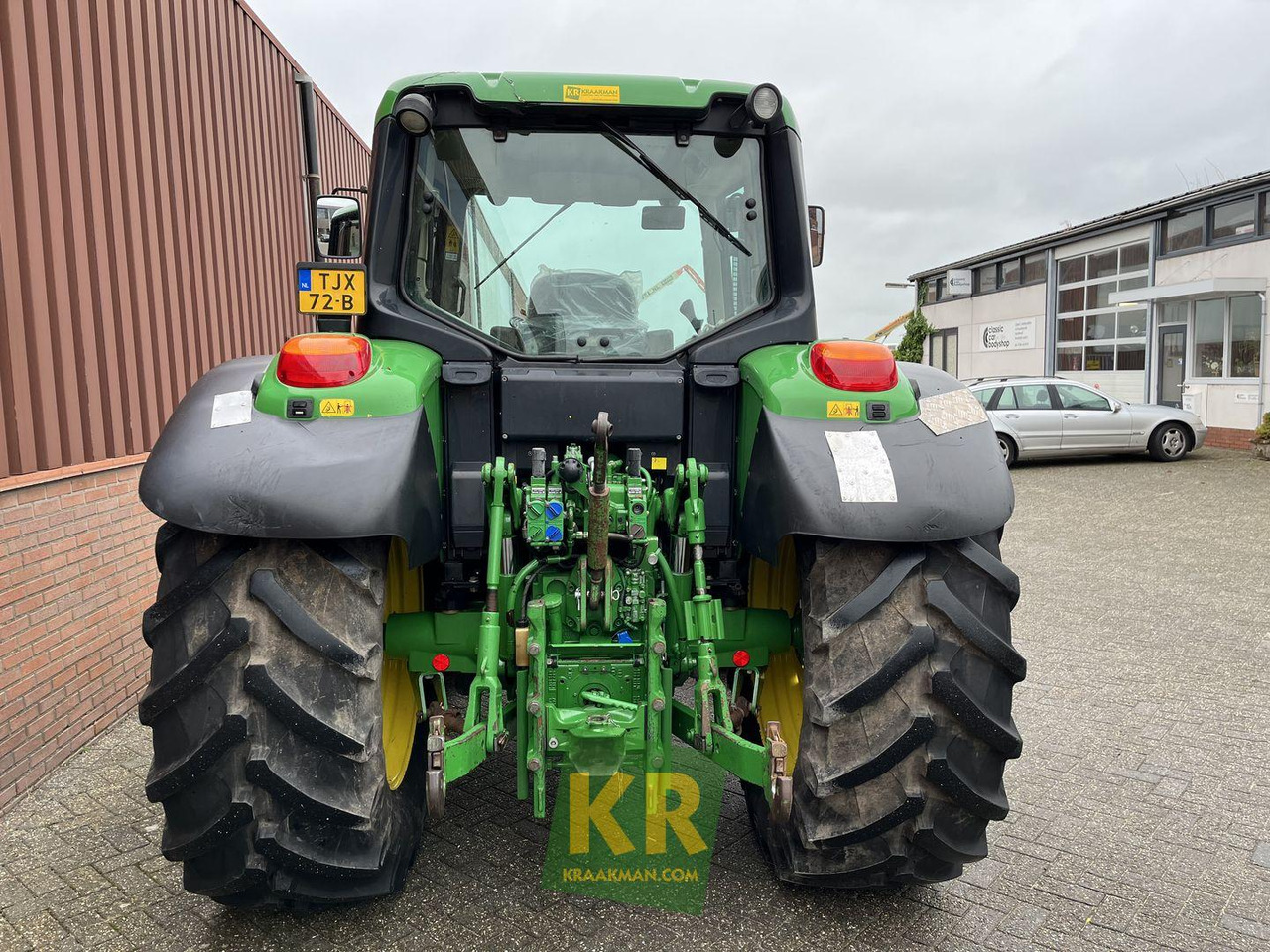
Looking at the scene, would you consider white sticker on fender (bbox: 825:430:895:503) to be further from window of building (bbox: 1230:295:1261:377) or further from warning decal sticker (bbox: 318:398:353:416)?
window of building (bbox: 1230:295:1261:377)

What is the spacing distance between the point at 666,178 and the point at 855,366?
3.19ft

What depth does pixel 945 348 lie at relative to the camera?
28.9 meters

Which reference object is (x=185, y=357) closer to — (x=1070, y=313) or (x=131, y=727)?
(x=131, y=727)

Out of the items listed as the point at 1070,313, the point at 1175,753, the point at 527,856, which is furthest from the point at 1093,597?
the point at 1070,313

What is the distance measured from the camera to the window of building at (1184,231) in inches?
727

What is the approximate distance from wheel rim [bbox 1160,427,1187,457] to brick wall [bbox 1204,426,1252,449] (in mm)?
1853

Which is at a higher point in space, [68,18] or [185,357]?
[68,18]

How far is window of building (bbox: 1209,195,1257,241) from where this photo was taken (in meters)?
17.0

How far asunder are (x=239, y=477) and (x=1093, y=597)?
667 cm

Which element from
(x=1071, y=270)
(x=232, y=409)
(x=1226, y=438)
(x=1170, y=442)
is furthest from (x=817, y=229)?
(x=1071, y=270)

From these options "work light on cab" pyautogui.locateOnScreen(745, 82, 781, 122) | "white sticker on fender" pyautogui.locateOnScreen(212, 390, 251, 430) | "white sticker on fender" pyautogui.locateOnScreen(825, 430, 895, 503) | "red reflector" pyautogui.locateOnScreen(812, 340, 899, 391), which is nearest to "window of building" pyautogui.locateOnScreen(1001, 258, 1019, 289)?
"work light on cab" pyautogui.locateOnScreen(745, 82, 781, 122)

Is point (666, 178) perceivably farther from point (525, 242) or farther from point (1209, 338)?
point (1209, 338)

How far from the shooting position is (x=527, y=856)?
3.24m

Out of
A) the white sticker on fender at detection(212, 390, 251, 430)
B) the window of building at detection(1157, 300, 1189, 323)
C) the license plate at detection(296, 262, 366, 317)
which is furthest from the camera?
the window of building at detection(1157, 300, 1189, 323)
